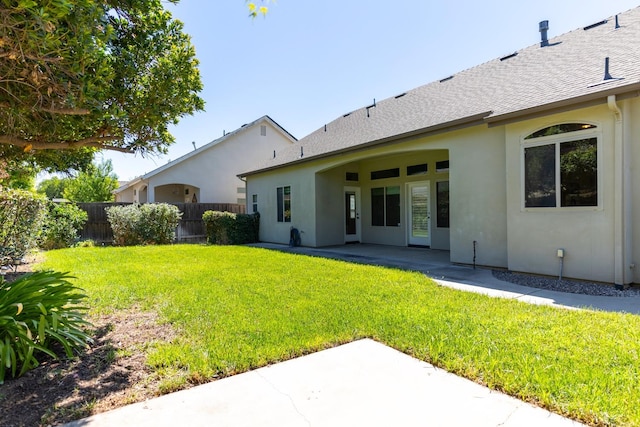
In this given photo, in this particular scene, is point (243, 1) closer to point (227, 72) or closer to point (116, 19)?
point (116, 19)

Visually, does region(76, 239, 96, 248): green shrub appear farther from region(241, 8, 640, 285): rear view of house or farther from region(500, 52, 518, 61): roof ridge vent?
region(500, 52, 518, 61): roof ridge vent

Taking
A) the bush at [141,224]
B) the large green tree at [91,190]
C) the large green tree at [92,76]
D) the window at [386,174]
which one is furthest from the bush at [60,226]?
the large green tree at [91,190]

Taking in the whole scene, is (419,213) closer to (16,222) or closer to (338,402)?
(338,402)

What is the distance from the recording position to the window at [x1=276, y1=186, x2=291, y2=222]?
50.0ft

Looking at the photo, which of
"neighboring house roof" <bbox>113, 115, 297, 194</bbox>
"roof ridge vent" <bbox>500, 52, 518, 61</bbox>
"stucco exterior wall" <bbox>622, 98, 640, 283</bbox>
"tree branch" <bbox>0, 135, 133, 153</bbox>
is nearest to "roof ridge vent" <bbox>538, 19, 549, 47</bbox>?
"roof ridge vent" <bbox>500, 52, 518, 61</bbox>

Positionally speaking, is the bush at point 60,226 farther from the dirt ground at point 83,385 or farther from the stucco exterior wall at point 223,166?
the dirt ground at point 83,385

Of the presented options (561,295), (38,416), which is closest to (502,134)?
(561,295)

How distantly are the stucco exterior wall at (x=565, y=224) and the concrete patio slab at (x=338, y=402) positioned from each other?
16.7 feet

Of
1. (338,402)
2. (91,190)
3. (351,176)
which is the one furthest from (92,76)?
(91,190)

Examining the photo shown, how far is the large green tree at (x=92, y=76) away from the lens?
10.4ft

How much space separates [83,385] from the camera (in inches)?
123

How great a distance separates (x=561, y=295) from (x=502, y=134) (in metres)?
3.70

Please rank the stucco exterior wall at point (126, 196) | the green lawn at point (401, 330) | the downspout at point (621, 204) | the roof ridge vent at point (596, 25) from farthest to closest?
the stucco exterior wall at point (126, 196) → the roof ridge vent at point (596, 25) → the downspout at point (621, 204) → the green lawn at point (401, 330)

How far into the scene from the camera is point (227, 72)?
1403cm
